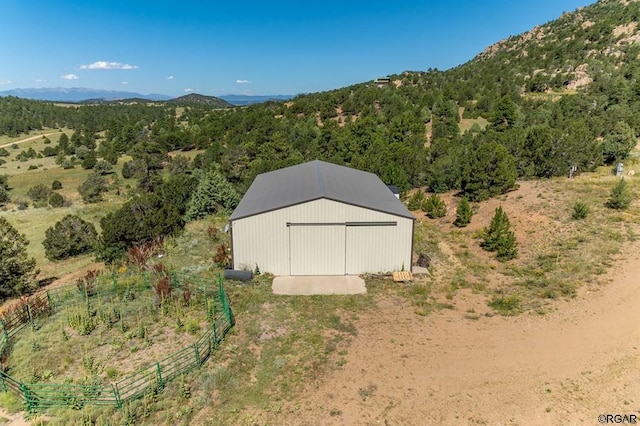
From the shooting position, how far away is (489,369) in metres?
11.2

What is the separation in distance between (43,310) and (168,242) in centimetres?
827

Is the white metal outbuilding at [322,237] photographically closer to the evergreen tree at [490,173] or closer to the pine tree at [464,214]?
the pine tree at [464,214]

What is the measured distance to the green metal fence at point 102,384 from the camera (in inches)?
396

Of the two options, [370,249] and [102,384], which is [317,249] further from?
[102,384]

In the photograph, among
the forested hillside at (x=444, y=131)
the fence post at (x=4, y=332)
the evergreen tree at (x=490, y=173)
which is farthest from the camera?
the forested hillside at (x=444, y=131)

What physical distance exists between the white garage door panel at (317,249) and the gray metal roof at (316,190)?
4.65ft

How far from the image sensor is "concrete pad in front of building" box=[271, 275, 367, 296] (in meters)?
16.6

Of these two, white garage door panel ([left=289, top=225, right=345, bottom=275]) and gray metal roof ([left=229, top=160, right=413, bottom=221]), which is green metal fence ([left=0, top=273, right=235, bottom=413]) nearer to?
white garage door panel ([left=289, top=225, right=345, bottom=275])

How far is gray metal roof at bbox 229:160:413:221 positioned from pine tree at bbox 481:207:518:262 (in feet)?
17.1

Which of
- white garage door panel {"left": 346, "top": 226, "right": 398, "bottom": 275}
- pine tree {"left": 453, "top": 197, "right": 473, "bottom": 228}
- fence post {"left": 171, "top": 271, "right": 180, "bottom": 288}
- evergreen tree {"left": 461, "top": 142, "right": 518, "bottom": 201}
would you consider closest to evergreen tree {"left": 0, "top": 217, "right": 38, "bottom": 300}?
fence post {"left": 171, "top": 271, "right": 180, "bottom": 288}

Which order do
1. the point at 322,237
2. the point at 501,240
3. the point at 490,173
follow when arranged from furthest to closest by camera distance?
the point at 490,173 → the point at 501,240 → the point at 322,237

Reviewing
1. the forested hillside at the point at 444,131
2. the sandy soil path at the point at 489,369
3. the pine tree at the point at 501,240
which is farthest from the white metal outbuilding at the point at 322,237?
the forested hillside at the point at 444,131

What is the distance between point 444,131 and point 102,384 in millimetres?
44970

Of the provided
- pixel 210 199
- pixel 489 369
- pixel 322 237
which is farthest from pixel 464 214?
pixel 210 199
